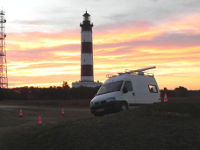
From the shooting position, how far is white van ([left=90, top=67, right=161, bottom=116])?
53.6ft

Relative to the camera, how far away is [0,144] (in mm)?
11391

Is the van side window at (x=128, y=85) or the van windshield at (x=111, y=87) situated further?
the van side window at (x=128, y=85)

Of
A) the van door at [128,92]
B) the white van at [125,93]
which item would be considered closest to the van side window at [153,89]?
the white van at [125,93]

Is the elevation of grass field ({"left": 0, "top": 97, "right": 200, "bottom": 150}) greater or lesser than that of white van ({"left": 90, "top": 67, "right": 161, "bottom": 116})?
lesser

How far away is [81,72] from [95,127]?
1899 inches

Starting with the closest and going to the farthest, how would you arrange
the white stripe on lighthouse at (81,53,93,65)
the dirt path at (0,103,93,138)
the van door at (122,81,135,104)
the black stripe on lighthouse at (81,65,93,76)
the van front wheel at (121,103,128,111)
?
the van front wheel at (121,103,128,111), the van door at (122,81,135,104), the dirt path at (0,103,93,138), the white stripe on lighthouse at (81,53,93,65), the black stripe on lighthouse at (81,65,93,76)

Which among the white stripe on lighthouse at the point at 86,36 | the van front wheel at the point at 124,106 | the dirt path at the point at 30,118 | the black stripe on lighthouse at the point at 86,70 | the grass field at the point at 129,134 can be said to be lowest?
the dirt path at the point at 30,118

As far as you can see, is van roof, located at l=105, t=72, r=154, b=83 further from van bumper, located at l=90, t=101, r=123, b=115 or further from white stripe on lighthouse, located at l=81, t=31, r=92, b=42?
white stripe on lighthouse, located at l=81, t=31, r=92, b=42

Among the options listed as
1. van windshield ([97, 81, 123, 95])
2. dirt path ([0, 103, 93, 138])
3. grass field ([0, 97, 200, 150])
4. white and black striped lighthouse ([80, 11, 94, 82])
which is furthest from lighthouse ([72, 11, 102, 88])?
grass field ([0, 97, 200, 150])

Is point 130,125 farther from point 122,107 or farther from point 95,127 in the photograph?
point 122,107

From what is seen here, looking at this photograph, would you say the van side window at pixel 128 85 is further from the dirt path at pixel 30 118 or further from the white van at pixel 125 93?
the dirt path at pixel 30 118

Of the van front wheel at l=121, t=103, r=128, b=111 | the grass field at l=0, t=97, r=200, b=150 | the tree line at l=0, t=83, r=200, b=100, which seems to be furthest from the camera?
the tree line at l=0, t=83, r=200, b=100

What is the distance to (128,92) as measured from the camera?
17.1 metres

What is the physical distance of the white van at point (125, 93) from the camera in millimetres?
16344
